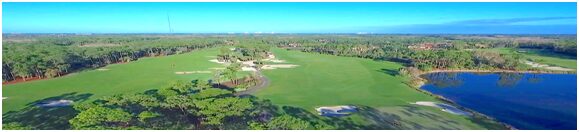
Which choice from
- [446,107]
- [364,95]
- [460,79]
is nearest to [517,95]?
[460,79]

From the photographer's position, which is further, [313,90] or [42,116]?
[313,90]

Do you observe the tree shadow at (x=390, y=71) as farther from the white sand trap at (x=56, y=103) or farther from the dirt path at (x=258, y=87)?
the white sand trap at (x=56, y=103)

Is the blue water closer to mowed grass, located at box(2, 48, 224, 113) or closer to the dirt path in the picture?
the dirt path

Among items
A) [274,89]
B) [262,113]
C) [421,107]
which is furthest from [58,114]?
[421,107]

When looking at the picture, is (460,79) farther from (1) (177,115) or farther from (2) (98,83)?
(2) (98,83)

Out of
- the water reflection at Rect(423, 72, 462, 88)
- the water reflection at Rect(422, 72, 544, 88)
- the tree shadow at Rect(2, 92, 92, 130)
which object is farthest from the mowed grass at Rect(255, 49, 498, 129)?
the tree shadow at Rect(2, 92, 92, 130)

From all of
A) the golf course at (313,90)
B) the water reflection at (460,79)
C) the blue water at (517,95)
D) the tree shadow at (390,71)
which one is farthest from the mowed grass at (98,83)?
the blue water at (517,95)
